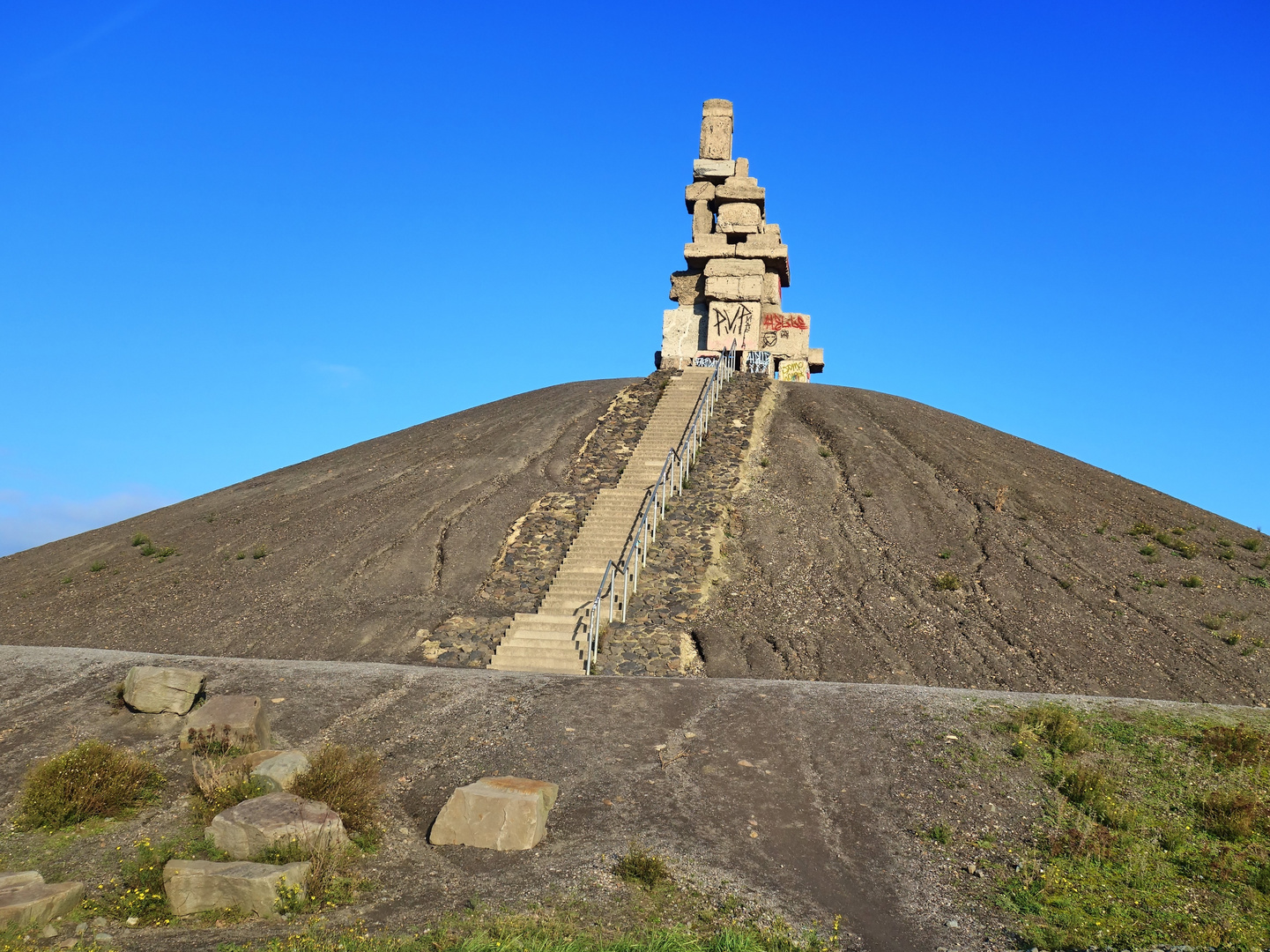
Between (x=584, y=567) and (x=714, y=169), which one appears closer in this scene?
(x=584, y=567)

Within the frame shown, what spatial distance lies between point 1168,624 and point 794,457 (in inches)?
435

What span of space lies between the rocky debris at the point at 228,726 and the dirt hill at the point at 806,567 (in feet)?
19.7

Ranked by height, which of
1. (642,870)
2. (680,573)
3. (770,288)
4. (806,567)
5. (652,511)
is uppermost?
(770,288)

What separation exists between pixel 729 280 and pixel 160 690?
28.7 m

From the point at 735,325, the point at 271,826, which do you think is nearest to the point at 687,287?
the point at 735,325

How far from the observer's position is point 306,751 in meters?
11.7

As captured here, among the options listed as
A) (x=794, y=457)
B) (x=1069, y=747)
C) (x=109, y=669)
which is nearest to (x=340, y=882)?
(x=109, y=669)

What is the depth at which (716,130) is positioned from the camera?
38.3m

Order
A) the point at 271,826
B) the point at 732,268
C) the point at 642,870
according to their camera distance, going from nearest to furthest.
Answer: the point at 642,870
the point at 271,826
the point at 732,268

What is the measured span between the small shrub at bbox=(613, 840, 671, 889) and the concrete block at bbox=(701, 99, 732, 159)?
1336 inches

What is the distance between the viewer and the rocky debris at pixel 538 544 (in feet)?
59.7

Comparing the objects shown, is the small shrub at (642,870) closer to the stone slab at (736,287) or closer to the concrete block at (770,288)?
the stone slab at (736,287)

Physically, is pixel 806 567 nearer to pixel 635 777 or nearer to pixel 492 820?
pixel 635 777

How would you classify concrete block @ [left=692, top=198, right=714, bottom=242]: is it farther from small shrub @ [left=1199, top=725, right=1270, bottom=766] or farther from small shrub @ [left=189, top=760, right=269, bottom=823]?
small shrub @ [left=189, top=760, right=269, bottom=823]
